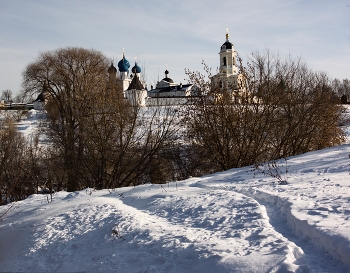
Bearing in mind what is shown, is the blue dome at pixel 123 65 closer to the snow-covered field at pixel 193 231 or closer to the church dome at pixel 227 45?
the church dome at pixel 227 45

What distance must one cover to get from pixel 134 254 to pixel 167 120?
8871mm

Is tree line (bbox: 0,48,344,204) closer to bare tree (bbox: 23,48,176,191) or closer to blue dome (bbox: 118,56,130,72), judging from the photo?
bare tree (bbox: 23,48,176,191)

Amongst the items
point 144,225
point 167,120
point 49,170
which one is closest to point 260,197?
point 144,225

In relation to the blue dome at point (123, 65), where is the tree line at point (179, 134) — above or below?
below

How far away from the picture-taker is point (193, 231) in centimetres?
475

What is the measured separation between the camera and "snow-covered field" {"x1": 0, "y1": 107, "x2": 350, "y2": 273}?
379 cm

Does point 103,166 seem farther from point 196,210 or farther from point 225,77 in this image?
point 196,210

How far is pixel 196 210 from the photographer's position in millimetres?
5625

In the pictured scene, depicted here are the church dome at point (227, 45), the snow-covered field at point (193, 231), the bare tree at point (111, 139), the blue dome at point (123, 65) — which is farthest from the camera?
the blue dome at point (123, 65)

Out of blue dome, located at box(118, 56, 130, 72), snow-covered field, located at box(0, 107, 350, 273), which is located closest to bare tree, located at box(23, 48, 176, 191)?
snow-covered field, located at box(0, 107, 350, 273)

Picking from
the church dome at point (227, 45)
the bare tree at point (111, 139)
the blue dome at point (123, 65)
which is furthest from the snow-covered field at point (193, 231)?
the blue dome at point (123, 65)

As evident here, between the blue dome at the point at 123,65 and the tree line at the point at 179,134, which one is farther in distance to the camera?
the blue dome at the point at 123,65

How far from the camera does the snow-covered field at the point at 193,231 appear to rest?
12.4 ft

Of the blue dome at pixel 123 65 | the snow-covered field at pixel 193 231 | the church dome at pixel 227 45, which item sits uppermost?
the church dome at pixel 227 45
